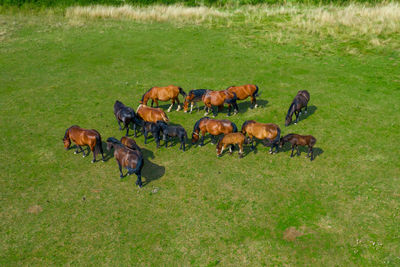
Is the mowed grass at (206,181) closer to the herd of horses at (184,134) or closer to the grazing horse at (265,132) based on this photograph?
the herd of horses at (184,134)

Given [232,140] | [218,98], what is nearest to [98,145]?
[232,140]

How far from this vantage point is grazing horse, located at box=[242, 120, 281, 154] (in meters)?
13.7

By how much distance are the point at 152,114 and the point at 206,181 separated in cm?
485

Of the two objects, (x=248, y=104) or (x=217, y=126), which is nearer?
(x=217, y=126)

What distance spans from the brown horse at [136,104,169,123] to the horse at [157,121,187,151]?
778mm

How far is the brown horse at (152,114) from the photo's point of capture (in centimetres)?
1542


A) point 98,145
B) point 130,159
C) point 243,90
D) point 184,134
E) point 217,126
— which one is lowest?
point 98,145

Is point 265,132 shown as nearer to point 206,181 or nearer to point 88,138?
point 206,181

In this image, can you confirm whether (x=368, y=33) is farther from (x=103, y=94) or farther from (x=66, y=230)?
(x=66, y=230)

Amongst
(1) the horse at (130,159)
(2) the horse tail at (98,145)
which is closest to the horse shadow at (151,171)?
(1) the horse at (130,159)

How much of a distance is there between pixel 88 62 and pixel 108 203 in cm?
1693

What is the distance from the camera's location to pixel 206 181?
12.7 m

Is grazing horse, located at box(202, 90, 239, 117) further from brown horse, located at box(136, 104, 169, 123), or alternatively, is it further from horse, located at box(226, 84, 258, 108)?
brown horse, located at box(136, 104, 169, 123)

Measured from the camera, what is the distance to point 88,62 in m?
25.3
